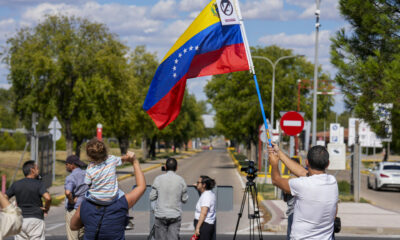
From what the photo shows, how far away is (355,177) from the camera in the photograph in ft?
72.3

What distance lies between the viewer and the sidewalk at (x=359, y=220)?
14391mm

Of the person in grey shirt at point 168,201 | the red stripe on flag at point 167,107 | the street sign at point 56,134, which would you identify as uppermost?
the red stripe on flag at point 167,107

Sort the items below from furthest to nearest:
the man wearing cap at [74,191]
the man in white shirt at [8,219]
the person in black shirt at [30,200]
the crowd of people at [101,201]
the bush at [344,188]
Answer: the bush at [344,188], the man wearing cap at [74,191], the person in black shirt at [30,200], the crowd of people at [101,201], the man in white shirt at [8,219]

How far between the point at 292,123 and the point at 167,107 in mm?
11260

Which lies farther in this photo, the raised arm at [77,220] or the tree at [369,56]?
the tree at [369,56]

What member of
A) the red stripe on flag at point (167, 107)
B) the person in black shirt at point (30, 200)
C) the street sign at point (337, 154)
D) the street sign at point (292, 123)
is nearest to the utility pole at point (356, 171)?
the street sign at point (337, 154)

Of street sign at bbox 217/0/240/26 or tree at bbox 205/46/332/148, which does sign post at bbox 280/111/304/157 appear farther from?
tree at bbox 205/46/332/148

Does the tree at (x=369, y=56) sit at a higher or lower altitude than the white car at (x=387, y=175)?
higher

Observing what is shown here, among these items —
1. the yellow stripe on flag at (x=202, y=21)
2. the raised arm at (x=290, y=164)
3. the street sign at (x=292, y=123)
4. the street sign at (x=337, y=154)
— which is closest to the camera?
the raised arm at (x=290, y=164)

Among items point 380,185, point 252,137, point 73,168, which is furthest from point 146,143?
point 73,168

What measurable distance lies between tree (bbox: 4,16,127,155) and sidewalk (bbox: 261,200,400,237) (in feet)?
58.9

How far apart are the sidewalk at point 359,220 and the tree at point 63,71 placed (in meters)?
18.0

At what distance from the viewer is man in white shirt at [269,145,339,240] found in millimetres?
5305

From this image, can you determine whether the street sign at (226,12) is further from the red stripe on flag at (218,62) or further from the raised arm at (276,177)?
the raised arm at (276,177)
